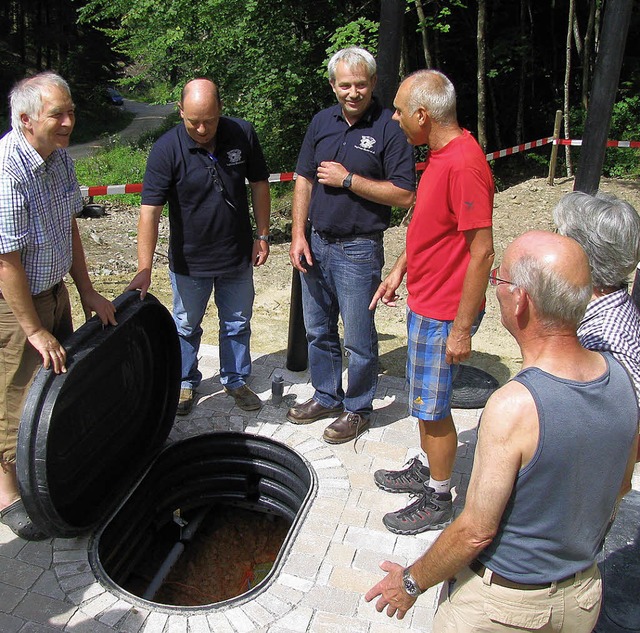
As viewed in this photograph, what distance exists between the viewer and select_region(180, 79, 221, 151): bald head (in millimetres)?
3617

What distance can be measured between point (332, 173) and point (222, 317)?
1.31 m

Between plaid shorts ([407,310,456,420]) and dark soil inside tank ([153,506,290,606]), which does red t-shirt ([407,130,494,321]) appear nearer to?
plaid shorts ([407,310,456,420])

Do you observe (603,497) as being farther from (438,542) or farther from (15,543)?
(15,543)

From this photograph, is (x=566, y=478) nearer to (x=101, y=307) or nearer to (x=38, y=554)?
(x=101, y=307)

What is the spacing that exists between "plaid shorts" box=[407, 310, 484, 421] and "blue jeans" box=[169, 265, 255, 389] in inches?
54.7

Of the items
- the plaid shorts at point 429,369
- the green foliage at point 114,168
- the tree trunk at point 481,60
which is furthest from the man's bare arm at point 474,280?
the green foliage at point 114,168

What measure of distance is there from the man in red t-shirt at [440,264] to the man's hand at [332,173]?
51 cm

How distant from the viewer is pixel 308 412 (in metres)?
4.29

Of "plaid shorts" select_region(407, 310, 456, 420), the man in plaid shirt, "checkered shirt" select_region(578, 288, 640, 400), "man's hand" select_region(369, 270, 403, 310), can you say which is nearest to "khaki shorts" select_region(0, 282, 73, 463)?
the man in plaid shirt

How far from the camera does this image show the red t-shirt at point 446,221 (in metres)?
2.85

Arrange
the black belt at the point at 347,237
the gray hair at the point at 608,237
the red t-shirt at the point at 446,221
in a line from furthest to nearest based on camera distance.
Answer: the black belt at the point at 347,237 → the red t-shirt at the point at 446,221 → the gray hair at the point at 608,237

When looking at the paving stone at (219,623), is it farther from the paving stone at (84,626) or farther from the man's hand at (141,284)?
the man's hand at (141,284)

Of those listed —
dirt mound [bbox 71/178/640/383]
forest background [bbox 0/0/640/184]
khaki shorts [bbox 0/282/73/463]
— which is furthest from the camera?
forest background [bbox 0/0/640/184]

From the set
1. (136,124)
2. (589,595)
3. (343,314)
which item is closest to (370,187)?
(343,314)
